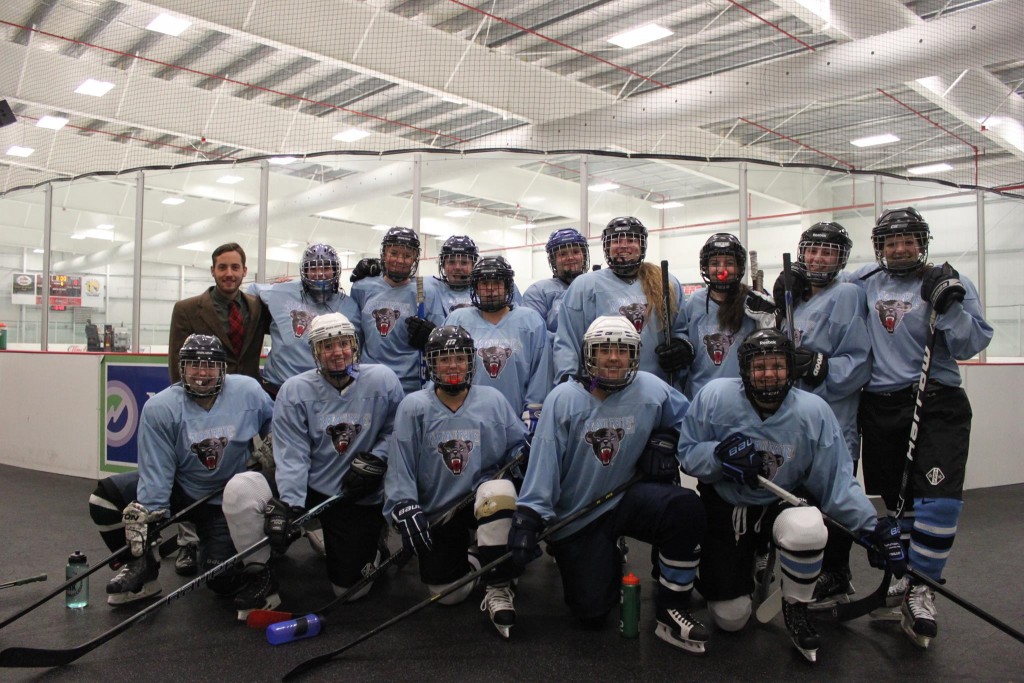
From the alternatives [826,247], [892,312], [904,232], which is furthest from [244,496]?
[904,232]

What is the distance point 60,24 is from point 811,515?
716 cm

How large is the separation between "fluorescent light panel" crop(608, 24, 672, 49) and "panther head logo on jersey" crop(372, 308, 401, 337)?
4203 millimetres

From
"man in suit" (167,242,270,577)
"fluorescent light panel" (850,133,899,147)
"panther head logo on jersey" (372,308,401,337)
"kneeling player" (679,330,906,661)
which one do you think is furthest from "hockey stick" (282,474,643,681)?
"fluorescent light panel" (850,133,899,147)

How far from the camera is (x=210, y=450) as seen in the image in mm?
2896

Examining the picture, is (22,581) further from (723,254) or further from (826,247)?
(826,247)

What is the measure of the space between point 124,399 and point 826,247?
4301 millimetres

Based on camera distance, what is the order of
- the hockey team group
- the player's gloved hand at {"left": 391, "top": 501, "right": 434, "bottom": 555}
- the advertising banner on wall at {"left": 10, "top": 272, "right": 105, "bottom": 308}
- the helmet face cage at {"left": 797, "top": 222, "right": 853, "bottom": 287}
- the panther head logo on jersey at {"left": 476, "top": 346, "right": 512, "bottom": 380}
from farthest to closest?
the advertising banner on wall at {"left": 10, "top": 272, "right": 105, "bottom": 308} < the panther head logo on jersey at {"left": 476, "top": 346, "right": 512, "bottom": 380} < the helmet face cage at {"left": 797, "top": 222, "right": 853, "bottom": 287} < the player's gloved hand at {"left": 391, "top": 501, "right": 434, "bottom": 555} < the hockey team group

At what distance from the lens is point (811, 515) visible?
7.33 ft

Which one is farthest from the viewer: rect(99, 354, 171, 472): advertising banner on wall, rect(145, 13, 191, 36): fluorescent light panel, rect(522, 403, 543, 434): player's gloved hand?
rect(145, 13, 191, 36): fluorescent light panel

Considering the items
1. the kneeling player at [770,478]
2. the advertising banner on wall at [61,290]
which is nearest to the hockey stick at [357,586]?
the kneeling player at [770,478]

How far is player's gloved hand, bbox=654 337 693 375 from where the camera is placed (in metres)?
2.79

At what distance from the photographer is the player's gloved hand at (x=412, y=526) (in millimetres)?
2492

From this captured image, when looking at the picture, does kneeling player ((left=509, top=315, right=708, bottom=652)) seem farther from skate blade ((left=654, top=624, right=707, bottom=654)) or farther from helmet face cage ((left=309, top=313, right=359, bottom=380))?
helmet face cage ((left=309, top=313, right=359, bottom=380))

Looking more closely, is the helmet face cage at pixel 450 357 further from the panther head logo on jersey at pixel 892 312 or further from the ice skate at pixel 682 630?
the panther head logo on jersey at pixel 892 312
